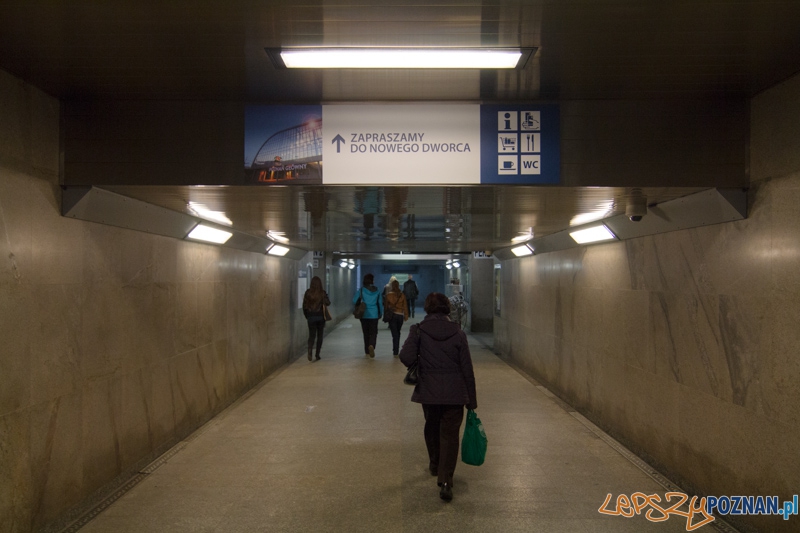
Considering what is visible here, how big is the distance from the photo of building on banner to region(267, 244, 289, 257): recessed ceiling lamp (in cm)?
637

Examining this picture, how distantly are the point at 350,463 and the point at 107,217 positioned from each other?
3145mm

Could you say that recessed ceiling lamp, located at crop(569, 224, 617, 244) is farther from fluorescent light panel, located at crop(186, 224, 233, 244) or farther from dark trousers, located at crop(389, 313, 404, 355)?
dark trousers, located at crop(389, 313, 404, 355)

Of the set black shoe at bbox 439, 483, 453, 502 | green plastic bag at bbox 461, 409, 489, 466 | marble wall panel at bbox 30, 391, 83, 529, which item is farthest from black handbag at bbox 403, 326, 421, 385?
marble wall panel at bbox 30, 391, 83, 529

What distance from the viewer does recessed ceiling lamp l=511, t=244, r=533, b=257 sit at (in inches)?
405

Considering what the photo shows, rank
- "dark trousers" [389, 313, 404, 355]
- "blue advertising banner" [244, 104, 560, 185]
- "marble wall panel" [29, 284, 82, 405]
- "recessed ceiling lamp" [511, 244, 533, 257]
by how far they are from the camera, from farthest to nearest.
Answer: "dark trousers" [389, 313, 404, 355]
"recessed ceiling lamp" [511, 244, 533, 257]
"blue advertising banner" [244, 104, 560, 185]
"marble wall panel" [29, 284, 82, 405]

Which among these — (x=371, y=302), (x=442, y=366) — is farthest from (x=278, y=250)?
(x=442, y=366)

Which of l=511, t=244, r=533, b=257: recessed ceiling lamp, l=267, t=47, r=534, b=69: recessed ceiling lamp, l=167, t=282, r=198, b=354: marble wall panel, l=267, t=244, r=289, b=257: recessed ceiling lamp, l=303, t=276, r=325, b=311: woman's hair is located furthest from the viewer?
l=303, t=276, r=325, b=311: woman's hair

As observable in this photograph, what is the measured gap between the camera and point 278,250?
10.8 meters

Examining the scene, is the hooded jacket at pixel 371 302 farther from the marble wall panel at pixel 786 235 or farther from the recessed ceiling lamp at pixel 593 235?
the marble wall panel at pixel 786 235

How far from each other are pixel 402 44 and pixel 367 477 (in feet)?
12.2

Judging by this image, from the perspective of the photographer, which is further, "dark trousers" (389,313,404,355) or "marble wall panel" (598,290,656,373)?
"dark trousers" (389,313,404,355)

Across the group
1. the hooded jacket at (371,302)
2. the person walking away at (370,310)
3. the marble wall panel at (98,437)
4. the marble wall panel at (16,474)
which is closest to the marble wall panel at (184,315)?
the marble wall panel at (98,437)

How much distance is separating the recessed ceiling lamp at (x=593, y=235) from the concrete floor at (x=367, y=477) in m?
2.33

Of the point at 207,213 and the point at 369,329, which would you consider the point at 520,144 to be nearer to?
the point at 207,213
